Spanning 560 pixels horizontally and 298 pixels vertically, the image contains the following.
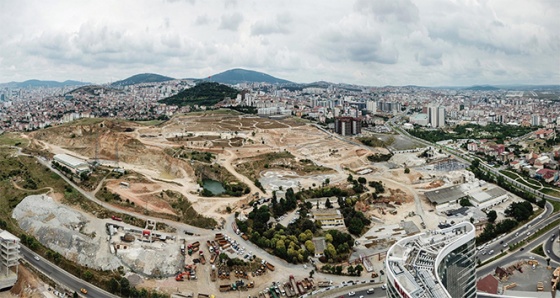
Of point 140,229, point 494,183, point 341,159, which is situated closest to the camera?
point 140,229

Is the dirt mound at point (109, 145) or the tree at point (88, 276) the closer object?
the tree at point (88, 276)

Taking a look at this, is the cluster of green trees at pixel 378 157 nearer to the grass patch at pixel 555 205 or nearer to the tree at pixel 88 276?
the grass patch at pixel 555 205

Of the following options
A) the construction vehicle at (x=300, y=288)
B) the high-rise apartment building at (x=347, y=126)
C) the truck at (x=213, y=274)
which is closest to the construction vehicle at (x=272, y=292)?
the construction vehicle at (x=300, y=288)

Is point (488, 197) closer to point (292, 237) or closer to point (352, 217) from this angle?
point (352, 217)

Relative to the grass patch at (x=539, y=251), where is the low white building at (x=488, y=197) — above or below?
above

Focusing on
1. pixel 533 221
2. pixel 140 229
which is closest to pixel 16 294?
pixel 140 229

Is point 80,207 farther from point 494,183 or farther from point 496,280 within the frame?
point 494,183

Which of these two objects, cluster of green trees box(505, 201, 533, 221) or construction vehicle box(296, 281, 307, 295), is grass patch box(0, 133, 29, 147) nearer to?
construction vehicle box(296, 281, 307, 295)
